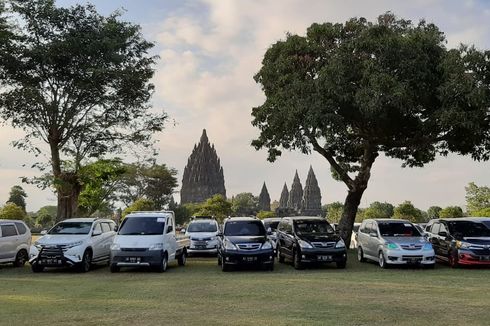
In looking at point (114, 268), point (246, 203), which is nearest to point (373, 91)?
point (114, 268)

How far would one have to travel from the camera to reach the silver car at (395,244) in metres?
17.9

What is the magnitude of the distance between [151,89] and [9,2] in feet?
25.8

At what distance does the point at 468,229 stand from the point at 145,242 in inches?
440

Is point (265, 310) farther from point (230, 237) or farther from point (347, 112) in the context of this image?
point (347, 112)

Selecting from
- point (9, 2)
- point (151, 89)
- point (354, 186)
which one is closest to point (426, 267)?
point (354, 186)

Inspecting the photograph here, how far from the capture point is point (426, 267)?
18.8 m

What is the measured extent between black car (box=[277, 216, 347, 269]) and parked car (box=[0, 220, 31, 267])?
9.69 m

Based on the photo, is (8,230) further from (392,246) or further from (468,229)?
(468,229)

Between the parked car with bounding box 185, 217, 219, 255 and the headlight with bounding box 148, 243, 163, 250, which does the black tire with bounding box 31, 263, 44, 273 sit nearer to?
the headlight with bounding box 148, 243, 163, 250

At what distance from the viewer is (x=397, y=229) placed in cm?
A: 1934

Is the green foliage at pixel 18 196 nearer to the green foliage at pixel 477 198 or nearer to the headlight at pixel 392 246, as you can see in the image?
the green foliage at pixel 477 198

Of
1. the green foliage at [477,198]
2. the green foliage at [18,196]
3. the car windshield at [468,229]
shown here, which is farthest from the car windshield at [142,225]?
the green foliage at [18,196]

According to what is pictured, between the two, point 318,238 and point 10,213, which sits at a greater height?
point 10,213

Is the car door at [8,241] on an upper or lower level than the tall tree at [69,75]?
lower
